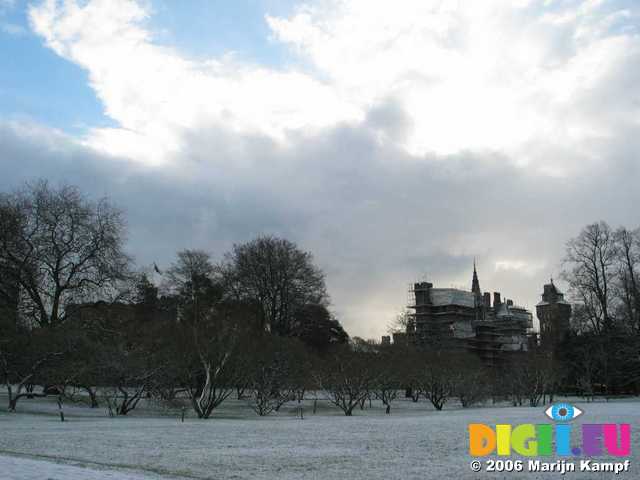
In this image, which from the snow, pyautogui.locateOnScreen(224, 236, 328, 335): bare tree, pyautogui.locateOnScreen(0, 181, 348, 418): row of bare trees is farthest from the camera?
pyautogui.locateOnScreen(224, 236, 328, 335): bare tree

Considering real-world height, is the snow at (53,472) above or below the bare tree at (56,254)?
below

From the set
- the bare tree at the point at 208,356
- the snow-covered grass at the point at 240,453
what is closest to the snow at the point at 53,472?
the snow-covered grass at the point at 240,453

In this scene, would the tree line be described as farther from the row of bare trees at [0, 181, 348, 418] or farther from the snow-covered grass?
the snow-covered grass

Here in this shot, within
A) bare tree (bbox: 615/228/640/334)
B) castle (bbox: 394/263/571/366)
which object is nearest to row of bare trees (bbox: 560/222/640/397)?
bare tree (bbox: 615/228/640/334)

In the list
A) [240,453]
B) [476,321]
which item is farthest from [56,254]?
[476,321]

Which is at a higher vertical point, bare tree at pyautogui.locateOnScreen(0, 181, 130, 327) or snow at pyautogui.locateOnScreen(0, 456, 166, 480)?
bare tree at pyautogui.locateOnScreen(0, 181, 130, 327)

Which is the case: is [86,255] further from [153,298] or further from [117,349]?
[153,298]

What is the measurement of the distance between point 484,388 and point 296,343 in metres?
13.7

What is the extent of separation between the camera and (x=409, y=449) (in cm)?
1605

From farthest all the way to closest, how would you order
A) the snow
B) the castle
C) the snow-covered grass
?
the castle, the snow-covered grass, the snow

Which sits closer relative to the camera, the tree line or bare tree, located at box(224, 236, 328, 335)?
the tree line

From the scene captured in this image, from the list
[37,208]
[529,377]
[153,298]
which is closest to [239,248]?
[153,298]

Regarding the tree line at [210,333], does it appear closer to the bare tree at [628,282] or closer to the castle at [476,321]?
the bare tree at [628,282]

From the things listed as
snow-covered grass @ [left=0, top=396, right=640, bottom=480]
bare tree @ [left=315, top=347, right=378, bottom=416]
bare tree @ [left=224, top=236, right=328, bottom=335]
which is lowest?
snow-covered grass @ [left=0, top=396, right=640, bottom=480]
